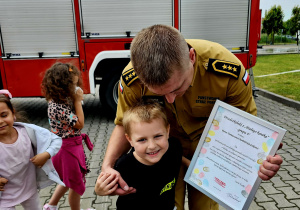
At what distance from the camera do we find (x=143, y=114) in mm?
1540

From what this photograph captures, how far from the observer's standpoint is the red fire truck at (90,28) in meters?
4.84

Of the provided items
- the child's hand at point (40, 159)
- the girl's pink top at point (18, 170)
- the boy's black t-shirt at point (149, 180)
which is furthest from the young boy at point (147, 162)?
the girl's pink top at point (18, 170)

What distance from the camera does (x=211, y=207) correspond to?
1953 mm

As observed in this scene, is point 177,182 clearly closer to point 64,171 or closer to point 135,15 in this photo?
point 64,171

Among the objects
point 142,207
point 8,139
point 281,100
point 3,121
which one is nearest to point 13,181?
point 8,139

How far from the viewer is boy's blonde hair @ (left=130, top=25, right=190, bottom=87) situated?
1213 millimetres

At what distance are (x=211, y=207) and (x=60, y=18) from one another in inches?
167

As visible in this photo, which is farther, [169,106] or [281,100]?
[281,100]

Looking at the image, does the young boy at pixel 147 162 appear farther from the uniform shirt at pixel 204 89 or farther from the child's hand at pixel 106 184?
the uniform shirt at pixel 204 89

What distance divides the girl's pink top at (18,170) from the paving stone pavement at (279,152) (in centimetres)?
92

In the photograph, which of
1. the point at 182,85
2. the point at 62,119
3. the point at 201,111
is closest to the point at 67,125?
the point at 62,119

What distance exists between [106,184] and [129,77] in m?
0.64

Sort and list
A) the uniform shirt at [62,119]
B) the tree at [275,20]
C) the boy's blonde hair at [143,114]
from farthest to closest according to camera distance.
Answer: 1. the tree at [275,20]
2. the uniform shirt at [62,119]
3. the boy's blonde hair at [143,114]

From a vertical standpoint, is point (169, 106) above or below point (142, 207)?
above
